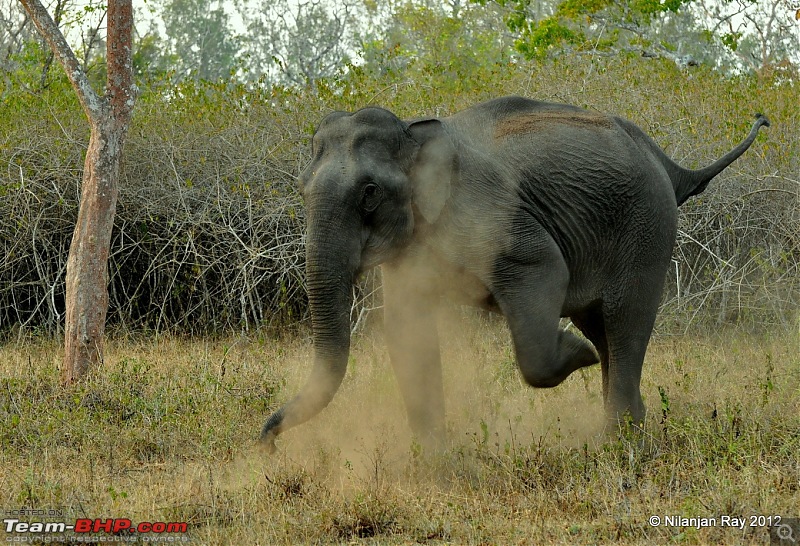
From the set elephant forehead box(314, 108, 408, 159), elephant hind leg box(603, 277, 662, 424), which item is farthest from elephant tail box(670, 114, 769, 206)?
elephant forehead box(314, 108, 408, 159)

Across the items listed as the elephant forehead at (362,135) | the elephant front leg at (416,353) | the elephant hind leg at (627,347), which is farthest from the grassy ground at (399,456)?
the elephant forehead at (362,135)

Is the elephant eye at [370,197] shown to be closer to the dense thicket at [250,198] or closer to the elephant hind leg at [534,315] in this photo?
the elephant hind leg at [534,315]

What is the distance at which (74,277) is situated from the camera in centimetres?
896

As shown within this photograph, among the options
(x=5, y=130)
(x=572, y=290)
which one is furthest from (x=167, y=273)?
(x=572, y=290)

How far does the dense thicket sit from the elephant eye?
5053 mm

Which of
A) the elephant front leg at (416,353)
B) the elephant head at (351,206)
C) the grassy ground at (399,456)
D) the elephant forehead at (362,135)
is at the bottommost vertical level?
the grassy ground at (399,456)

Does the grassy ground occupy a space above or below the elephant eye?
below

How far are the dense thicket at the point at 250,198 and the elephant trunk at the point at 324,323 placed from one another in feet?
17.3

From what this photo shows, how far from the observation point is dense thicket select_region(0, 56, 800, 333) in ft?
36.7

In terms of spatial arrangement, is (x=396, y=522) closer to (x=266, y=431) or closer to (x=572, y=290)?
(x=266, y=431)

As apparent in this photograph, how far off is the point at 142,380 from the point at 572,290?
3.60 meters

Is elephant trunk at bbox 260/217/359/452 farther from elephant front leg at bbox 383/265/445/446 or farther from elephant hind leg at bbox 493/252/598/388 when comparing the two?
elephant hind leg at bbox 493/252/598/388

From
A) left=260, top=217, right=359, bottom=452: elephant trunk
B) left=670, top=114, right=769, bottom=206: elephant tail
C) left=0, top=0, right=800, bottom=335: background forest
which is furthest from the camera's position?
left=0, top=0, right=800, bottom=335: background forest

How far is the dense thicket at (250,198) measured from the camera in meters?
11.2
